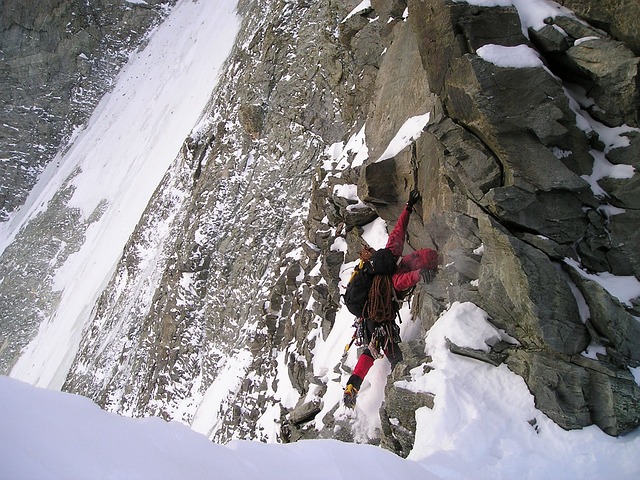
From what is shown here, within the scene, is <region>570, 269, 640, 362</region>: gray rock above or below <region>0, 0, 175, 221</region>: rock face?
above

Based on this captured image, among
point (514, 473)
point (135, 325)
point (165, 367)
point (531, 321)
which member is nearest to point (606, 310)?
point (531, 321)

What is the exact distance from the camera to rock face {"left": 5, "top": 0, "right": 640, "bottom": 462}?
473 cm

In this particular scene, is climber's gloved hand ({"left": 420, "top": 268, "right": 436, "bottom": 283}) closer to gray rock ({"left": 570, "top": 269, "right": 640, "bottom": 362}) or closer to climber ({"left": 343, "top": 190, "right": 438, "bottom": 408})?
climber ({"left": 343, "top": 190, "right": 438, "bottom": 408})

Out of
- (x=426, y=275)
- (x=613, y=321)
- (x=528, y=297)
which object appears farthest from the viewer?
(x=426, y=275)

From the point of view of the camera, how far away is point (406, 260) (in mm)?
6590

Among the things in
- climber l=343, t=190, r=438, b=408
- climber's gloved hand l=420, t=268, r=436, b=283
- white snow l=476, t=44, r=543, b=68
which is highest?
white snow l=476, t=44, r=543, b=68

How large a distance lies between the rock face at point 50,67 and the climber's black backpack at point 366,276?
31.9 meters

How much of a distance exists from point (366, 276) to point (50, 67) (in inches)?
1409

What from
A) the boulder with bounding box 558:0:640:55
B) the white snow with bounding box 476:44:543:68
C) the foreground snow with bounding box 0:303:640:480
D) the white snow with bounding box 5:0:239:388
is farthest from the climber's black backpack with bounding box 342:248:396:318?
the white snow with bounding box 5:0:239:388

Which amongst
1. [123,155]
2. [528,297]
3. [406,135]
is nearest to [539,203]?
[528,297]

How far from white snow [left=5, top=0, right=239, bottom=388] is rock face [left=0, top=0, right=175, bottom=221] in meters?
1.58

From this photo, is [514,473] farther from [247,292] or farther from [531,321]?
[247,292]

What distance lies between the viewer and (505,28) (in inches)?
218

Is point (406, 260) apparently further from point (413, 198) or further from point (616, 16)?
point (616, 16)
